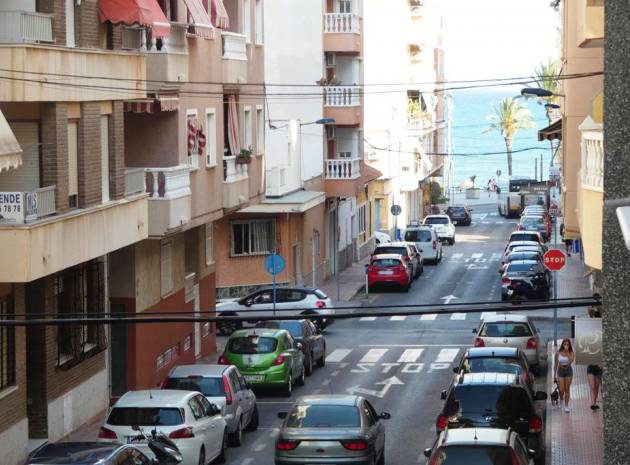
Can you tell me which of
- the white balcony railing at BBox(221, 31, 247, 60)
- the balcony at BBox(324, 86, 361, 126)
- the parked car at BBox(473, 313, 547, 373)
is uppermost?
the white balcony railing at BBox(221, 31, 247, 60)

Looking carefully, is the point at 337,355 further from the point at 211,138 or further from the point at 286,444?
the point at 286,444

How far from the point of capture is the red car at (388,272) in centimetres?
5297

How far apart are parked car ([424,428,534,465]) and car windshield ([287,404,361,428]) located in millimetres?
3154

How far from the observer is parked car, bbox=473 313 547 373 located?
32.9m

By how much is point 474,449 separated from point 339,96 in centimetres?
4265

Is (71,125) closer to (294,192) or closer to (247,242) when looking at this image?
(247,242)

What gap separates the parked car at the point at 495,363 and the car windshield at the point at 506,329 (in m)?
5.96

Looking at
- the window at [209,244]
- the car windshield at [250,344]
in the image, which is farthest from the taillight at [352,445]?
the window at [209,244]

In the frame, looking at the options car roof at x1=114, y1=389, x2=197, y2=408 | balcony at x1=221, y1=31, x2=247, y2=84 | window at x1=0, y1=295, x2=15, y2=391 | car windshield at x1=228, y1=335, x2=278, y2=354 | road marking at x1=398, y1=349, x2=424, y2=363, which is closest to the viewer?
car roof at x1=114, y1=389, x2=197, y2=408

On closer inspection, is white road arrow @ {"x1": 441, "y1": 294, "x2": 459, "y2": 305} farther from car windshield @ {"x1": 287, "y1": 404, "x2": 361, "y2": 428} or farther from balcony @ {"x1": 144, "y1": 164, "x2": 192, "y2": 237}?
car windshield @ {"x1": 287, "y1": 404, "x2": 361, "y2": 428}

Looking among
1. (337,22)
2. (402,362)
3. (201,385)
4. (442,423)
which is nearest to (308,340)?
(402,362)

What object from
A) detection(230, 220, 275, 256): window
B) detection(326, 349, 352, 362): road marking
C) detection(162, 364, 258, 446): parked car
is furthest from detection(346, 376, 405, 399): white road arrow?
detection(230, 220, 275, 256): window

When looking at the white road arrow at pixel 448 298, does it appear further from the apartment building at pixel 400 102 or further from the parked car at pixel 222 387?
the parked car at pixel 222 387

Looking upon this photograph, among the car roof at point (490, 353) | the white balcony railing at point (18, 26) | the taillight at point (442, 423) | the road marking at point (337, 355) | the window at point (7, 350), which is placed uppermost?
the white balcony railing at point (18, 26)
